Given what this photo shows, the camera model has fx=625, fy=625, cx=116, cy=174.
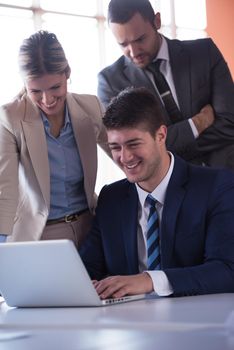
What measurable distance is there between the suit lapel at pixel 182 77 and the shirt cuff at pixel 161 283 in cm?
92

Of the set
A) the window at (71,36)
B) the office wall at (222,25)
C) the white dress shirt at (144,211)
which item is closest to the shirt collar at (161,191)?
the white dress shirt at (144,211)

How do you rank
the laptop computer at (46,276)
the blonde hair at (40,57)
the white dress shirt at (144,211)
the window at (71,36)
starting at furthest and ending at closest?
the window at (71,36), the blonde hair at (40,57), the white dress shirt at (144,211), the laptop computer at (46,276)

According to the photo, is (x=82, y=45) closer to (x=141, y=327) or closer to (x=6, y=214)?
(x=6, y=214)

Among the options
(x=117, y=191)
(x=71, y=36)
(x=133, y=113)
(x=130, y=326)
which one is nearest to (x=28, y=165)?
(x=117, y=191)

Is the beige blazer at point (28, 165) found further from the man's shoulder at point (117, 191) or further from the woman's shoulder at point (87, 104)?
the man's shoulder at point (117, 191)

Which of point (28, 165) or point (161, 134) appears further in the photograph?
point (28, 165)

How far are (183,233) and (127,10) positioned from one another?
0.91m

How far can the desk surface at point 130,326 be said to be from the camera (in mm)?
1202

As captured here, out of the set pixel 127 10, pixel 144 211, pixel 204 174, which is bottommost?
pixel 144 211

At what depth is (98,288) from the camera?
1734 millimetres

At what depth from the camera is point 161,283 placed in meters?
1.77

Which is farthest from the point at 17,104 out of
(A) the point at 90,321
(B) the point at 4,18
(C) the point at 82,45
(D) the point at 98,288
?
(C) the point at 82,45

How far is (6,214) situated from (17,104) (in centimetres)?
41

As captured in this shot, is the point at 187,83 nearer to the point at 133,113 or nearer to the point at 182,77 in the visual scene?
the point at 182,77
